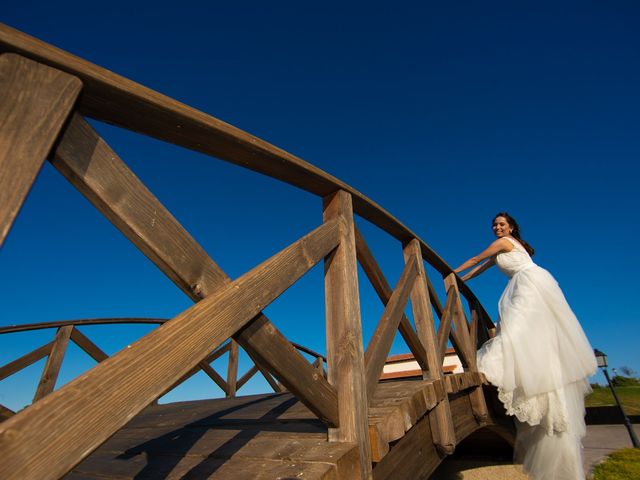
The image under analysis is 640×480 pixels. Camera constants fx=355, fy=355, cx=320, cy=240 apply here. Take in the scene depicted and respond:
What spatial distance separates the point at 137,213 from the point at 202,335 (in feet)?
1.39

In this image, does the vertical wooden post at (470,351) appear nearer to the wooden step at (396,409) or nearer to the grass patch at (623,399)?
the wooden step at (396,409)

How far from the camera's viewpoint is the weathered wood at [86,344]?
4.99 meters

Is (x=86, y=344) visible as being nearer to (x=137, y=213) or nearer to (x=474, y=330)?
(x=137, y=213)

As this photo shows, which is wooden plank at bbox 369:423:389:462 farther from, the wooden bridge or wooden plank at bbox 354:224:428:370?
wooden plank at bbox 354:224:428:370

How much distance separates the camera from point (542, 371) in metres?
3.40

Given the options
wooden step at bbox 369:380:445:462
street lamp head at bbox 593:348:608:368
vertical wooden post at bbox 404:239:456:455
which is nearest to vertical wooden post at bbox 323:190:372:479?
wooden step at bbox 369:380:445:462

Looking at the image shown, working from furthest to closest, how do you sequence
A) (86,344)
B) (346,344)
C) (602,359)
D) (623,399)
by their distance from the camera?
(623,399) < (602,359) < (86,344) < (346,344)

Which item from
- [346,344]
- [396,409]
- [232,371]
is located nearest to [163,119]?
[346,344]

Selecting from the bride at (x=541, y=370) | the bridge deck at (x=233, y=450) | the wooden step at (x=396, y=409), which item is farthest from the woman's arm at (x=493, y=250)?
the bridge deck at (x=233, y=450)

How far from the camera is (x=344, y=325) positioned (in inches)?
69.4

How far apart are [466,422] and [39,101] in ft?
13.1

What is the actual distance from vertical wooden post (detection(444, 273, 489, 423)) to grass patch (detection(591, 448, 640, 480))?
210 inches

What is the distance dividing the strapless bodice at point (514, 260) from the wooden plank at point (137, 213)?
4078mm

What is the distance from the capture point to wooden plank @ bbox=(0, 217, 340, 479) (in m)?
0.75
